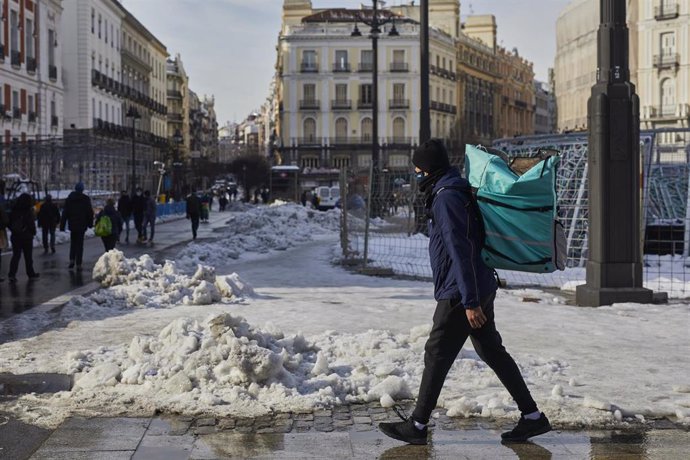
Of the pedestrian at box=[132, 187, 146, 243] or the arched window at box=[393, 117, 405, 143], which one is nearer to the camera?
the pedestrian at box=[132, 187, 146, 243]

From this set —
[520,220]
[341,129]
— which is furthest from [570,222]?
[341,129]

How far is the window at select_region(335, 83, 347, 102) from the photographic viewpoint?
88188 mm

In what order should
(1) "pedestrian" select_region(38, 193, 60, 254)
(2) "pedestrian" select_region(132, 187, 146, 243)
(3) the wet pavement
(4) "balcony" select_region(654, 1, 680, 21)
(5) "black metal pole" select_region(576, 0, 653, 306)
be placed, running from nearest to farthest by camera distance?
(5) "black metal pole" select_region(576, 0, 653, 306) < (3) the wet pavement < (1) "pedestrian" select_region(38, 193, 60, 254) < (2) "pedestrian" select_region(132, 187, 146, 243) < (4) "balcony" select_region(654, 1, 680, 21)

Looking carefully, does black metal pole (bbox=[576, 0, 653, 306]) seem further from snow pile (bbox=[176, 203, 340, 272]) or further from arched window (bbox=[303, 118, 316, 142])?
arched window (bbox=[303, 118, 316, 142])

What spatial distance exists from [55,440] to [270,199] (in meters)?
62.1

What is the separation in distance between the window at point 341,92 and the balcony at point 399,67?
448 cm

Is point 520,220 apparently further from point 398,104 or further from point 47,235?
point 398,104

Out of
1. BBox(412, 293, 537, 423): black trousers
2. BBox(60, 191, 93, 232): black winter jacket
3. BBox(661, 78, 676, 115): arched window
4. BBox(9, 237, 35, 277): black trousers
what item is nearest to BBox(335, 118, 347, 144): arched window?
BBox(661, 78, 676, 115): arched window

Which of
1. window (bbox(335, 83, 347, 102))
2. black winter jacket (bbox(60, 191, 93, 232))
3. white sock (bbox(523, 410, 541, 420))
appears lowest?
white sock (bbox(523, 410, 541, 420))

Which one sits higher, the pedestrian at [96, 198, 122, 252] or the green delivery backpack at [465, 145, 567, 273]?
the green delivery backpack at [465, 145, 567, 273]

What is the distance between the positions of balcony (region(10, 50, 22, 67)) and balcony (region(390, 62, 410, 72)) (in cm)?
4569

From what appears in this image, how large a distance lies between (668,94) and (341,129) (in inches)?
1326

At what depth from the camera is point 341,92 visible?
8844 cm

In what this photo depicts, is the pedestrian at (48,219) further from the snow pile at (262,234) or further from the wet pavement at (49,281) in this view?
the snow pile at (262,234)
